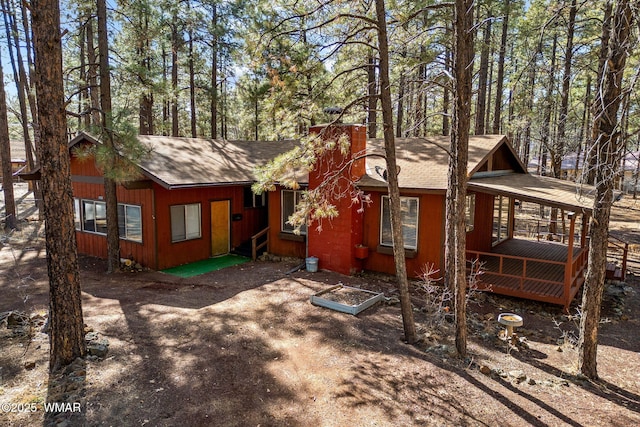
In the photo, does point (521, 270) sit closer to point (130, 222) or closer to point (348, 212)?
point (348, 212)

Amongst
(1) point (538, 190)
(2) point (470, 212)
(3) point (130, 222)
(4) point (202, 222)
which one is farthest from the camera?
(4) point (202, 222)

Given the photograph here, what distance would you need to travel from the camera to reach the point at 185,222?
12.2m

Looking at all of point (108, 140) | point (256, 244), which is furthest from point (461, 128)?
point (256, 244)

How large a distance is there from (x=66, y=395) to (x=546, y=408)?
238 inches

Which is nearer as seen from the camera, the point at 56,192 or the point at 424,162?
the point at 56,192

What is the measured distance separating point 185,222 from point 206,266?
1.52 metres

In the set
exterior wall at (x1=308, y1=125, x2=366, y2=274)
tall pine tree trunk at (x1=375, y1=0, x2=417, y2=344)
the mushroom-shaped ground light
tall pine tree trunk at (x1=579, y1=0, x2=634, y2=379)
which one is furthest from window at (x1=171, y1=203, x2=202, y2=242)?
tall pine tree trunk at (x1=579, y1=0, x2=634, y2=379)

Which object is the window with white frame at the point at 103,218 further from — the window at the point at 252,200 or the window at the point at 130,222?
the window at the point at 252,200

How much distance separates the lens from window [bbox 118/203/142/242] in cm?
1184

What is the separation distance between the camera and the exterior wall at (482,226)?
1189cm

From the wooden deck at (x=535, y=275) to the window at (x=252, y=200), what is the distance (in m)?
7.40

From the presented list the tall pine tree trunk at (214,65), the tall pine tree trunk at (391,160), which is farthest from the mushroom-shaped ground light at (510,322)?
the tall pine tree trunk at (214,65)

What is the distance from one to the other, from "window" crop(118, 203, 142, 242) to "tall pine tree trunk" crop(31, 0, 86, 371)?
6469mm

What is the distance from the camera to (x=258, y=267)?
11953 mm
